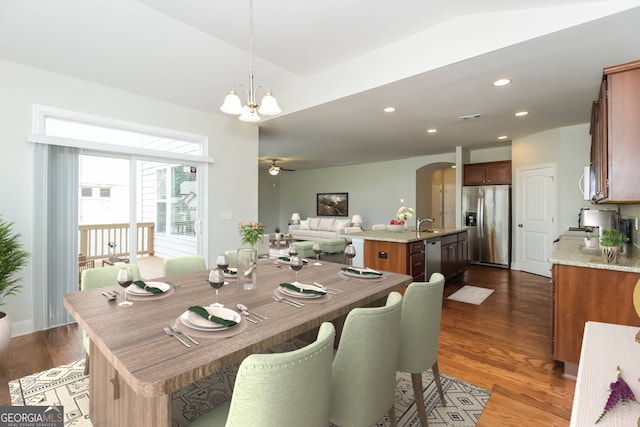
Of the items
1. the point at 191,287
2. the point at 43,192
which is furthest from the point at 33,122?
the point at 191,287

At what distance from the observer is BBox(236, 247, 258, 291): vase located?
1803 millimetres

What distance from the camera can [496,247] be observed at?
6.44 metres

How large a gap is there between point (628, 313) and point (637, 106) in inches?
57.0

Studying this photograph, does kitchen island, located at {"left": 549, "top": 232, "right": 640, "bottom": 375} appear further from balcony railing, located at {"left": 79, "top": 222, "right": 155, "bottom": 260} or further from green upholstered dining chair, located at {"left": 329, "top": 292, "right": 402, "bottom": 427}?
balcony railing, located at {"left": 79, "top": 222, "right": 155, "bottom": 260}

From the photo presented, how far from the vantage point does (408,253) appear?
3.89 metres

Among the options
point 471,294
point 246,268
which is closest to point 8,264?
point 246,268

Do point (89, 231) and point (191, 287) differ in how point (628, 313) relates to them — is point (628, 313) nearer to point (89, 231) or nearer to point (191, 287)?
point (191, 287)

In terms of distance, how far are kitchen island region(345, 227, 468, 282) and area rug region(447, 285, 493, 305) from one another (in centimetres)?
35

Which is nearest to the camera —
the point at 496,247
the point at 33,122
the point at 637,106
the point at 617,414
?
the point at 617,414

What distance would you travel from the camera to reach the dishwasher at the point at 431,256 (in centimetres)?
427

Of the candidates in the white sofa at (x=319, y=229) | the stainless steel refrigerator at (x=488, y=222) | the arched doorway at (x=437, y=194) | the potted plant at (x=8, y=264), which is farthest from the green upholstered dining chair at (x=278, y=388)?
the arched doorway at (x=437, y=194)

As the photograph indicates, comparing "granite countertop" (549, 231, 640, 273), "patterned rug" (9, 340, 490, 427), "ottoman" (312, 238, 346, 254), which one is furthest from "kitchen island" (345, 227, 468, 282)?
"patterned rug" (9, 340, 490, 427)

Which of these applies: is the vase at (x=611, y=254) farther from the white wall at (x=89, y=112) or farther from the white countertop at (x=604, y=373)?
the white wall at (x=89, y=112)

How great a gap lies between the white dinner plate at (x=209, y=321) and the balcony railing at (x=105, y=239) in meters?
3.07
